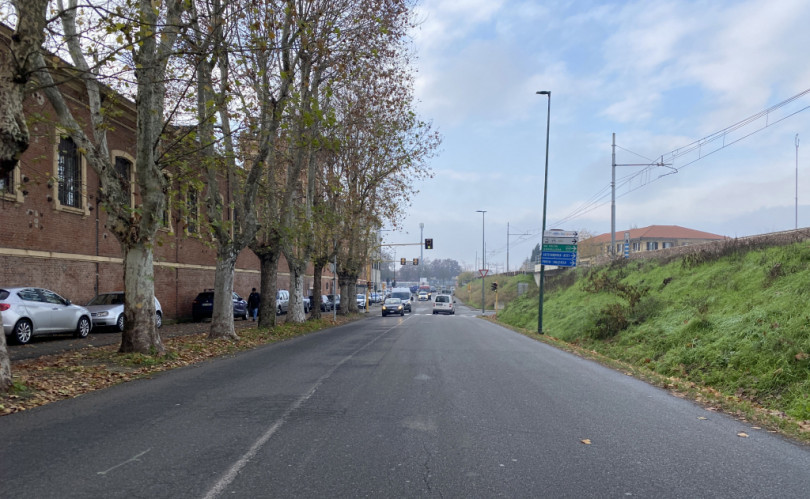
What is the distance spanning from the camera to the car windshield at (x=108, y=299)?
63.5 feet

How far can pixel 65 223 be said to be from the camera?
1986 centimetres

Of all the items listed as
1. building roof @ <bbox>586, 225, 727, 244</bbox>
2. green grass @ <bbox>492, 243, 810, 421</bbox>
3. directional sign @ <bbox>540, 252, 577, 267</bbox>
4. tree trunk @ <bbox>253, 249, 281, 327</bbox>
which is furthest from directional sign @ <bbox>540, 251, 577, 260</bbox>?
building roof @ <bbox>586, 225, 727, 244</bbox>

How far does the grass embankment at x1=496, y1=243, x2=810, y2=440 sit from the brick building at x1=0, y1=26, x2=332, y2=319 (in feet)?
41.2

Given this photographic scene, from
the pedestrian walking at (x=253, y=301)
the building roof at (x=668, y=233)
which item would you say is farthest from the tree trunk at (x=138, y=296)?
the building roof at (x=668, y=233)

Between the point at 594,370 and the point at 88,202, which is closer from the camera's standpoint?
the point at 594,370

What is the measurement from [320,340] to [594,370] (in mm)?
9216

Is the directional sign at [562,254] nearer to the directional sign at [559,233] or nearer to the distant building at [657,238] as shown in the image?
the directional sign at [559,233]

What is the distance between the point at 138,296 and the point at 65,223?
10.6 metres

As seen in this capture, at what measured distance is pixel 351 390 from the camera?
28.2 feet

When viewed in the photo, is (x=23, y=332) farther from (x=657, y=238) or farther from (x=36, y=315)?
(x=657, y=238)

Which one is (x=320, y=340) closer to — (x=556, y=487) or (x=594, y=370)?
(x=594, y=370)

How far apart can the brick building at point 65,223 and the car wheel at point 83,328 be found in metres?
2.67

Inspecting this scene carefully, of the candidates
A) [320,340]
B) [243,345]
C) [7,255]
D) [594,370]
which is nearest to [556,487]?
[594,370]

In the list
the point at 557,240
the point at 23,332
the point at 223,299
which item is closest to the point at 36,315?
the point at 23,332
